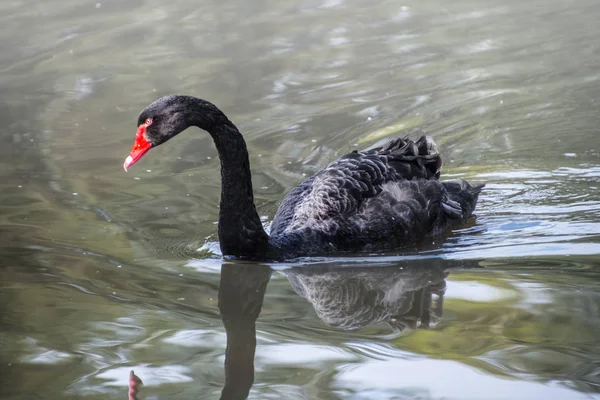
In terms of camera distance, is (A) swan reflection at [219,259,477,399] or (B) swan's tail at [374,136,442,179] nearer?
(A) swan reflection at [219,259,477,399]

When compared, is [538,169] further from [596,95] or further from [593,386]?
[593,386]

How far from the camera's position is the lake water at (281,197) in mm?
4320

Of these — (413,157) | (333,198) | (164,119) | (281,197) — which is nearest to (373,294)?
(333,198)

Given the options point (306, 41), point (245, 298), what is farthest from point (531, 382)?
point (306, 41)

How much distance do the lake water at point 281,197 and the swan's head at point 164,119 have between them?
77cm

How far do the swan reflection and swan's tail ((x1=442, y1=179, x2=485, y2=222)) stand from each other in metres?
0.93

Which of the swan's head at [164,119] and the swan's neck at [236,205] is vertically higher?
the swan's head at [164,119]

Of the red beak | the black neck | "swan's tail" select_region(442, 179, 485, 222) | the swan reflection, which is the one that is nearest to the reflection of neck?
the swan reflection

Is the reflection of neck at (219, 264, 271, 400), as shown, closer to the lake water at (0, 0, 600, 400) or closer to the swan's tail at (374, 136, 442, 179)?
the lake water at (0, 0, 600, 400)

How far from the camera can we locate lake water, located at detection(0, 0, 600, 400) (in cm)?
432

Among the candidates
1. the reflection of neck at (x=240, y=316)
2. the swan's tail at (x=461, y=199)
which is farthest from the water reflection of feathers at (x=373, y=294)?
the swan's tail at (x=461, y=199)

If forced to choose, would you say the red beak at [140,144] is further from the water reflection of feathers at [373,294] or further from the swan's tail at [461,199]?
the swan's tail at [461,199]

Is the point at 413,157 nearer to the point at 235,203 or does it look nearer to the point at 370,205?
the point at 370,205

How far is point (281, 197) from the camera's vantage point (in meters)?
7.64
